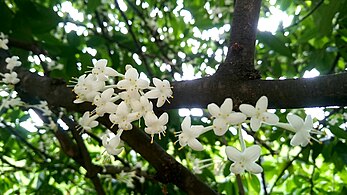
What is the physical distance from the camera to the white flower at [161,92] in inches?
28.5

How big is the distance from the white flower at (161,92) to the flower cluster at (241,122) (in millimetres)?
48

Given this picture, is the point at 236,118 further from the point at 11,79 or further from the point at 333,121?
the point at 333,121

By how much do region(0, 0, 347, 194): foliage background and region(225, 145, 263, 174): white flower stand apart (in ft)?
1.50

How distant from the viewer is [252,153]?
692 mm

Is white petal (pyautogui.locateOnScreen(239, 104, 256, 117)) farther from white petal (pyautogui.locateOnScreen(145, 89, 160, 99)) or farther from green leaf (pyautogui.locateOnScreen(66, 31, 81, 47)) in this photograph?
green leaf (pyautogui.locateOnScreen(66, 31, 81, 47))

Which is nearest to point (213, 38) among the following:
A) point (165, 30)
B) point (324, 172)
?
point (165, 30)

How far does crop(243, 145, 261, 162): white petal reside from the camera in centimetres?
69

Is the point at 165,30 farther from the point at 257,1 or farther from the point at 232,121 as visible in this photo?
the point at 232,121

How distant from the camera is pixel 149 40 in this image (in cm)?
253

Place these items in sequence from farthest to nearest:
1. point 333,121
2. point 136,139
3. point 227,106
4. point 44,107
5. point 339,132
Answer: point 333,121 < point 44,107 < point 339,132 < point 136,139 < point 227,106

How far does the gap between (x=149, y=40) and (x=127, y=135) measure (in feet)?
5.05

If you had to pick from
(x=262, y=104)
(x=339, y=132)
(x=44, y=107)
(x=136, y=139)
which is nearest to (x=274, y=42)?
(x=339, y=132)

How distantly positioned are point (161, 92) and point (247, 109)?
137 millimetres

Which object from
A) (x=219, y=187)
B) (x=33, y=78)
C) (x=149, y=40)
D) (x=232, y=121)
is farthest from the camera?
(x=149, y=40)
